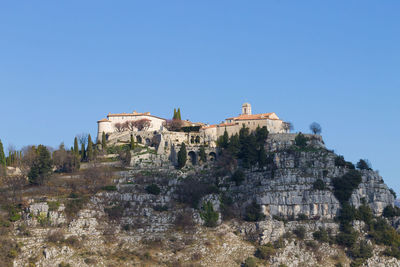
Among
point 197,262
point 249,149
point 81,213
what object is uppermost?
point 249,149

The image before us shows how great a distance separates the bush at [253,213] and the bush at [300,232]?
512 cm

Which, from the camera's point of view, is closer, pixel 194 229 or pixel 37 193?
pixel 194 229

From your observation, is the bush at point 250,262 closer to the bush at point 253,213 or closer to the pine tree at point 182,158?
the bush at point 253,213

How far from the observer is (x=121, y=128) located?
142 m

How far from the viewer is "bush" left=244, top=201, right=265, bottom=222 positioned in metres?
108

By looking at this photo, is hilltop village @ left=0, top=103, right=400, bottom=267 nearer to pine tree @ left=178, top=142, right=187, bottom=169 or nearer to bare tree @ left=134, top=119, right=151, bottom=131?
pine tree @ left=178, top=142, right=187, bottom=169

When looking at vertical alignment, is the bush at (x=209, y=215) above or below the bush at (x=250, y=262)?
above

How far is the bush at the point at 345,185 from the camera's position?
110m

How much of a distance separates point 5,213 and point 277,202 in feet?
128

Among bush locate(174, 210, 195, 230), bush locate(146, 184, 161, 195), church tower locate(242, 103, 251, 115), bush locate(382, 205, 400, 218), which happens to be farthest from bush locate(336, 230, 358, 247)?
church tower locate(242, 103, 251, 115)

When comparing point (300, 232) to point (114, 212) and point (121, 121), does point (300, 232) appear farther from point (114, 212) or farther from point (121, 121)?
point (121, 121)

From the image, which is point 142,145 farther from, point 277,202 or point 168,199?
point 277,202

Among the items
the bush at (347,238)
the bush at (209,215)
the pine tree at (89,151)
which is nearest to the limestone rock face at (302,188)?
the bush at (347,238)

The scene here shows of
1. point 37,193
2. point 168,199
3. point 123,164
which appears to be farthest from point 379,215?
point 37,193
